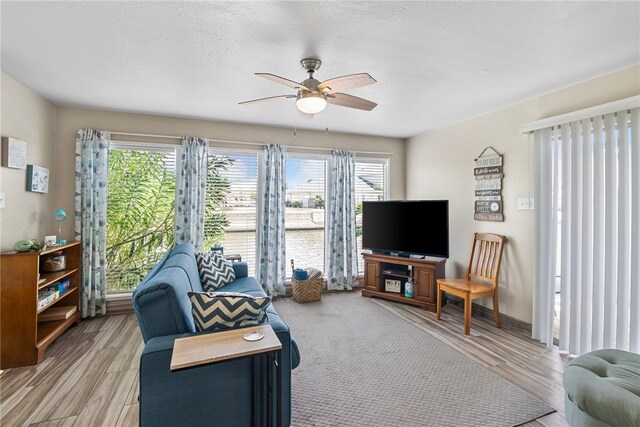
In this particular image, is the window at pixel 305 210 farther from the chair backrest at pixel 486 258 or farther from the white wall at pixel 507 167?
the chair backrest at pixel 486 258

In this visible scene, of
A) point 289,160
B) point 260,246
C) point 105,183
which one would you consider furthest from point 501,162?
point 105,183

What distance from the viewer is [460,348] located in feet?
9.69

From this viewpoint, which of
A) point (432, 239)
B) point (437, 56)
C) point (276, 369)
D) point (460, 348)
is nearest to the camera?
point (276, 369)

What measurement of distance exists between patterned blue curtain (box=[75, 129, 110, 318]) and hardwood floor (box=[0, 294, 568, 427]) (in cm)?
37

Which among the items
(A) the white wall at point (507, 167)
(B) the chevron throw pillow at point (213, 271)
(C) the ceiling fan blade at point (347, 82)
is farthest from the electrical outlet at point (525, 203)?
(B) the chevron throw pillow at point (213, 271)

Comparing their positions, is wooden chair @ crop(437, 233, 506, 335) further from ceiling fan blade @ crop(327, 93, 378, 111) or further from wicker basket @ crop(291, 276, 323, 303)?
ceiling fan blade @ crop(327, 93, 378, 111)

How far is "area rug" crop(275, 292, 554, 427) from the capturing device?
1.98 m

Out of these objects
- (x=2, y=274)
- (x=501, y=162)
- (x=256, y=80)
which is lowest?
(x=2, y=274)

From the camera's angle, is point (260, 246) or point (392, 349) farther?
point (260, 246)

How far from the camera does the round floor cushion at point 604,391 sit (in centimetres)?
146

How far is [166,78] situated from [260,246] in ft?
8.04

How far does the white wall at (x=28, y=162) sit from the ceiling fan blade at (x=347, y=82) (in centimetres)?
290

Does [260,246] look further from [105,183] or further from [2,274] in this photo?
[2,274]

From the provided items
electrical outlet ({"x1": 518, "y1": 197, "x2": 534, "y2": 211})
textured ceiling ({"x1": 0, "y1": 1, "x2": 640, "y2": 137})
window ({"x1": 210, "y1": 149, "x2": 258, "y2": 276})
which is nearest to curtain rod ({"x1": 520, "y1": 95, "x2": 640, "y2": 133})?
textured ceiling ({"x1": 0, "y1": 1, "x2": 640, "y2": 137})
